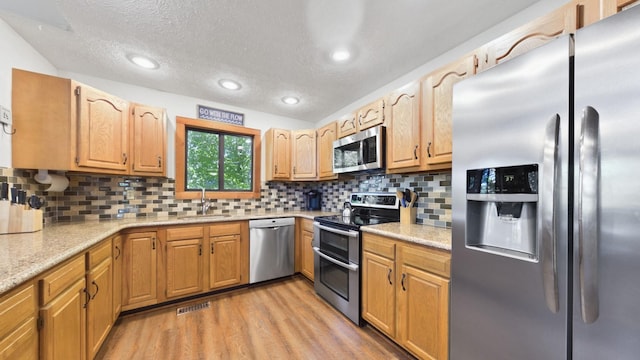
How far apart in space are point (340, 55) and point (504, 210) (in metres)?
1.71

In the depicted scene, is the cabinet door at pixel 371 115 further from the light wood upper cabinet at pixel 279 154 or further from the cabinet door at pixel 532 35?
the light wood upper cabinet at pixel 279 154

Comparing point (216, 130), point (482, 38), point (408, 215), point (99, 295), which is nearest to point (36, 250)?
point (99, 295)

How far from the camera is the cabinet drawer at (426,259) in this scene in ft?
4.37

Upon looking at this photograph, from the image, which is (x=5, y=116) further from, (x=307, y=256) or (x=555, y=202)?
(x=555, y=202)

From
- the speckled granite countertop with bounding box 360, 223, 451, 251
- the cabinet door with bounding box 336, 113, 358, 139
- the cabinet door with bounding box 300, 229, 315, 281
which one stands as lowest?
the cabinet door with bounding box 300, 229, 315, 281

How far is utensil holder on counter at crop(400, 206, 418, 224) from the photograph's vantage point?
2100 millimetres

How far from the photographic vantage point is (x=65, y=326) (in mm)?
1121

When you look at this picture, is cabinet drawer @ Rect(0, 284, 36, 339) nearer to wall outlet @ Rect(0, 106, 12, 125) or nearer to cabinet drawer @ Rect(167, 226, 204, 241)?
cabinet drawer @ Rect(167, 226, 204, 241)

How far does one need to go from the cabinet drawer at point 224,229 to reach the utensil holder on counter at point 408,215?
1.86m

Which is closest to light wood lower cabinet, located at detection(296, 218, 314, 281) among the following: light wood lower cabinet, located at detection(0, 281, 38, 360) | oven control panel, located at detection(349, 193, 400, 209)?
oven control panel, located at detection(349, 193, 400, 209)

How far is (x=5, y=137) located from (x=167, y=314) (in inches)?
74.0

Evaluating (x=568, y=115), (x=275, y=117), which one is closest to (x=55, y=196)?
(x=275, y=117)

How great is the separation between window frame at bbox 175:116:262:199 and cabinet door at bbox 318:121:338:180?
0.99m

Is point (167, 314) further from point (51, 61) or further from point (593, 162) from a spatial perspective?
point (593, 162)
